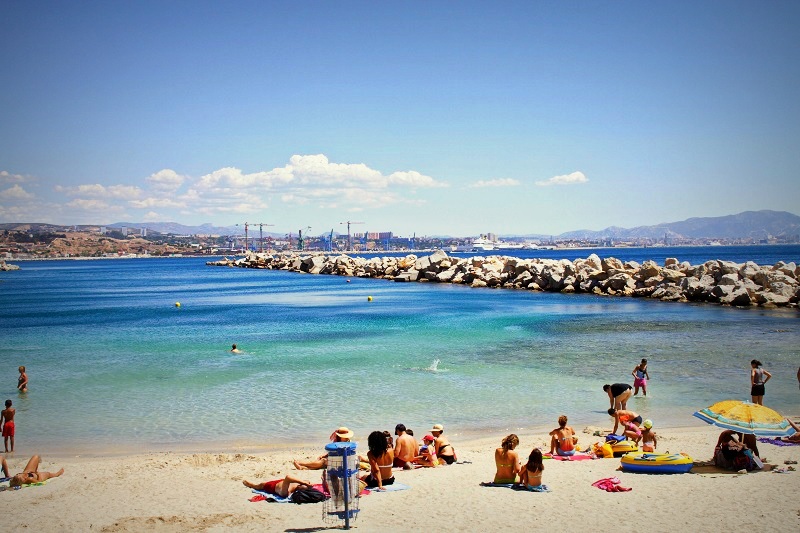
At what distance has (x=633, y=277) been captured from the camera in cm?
4328

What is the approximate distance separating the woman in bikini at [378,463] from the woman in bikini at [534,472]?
184cm

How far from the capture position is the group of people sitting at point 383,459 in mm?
8383

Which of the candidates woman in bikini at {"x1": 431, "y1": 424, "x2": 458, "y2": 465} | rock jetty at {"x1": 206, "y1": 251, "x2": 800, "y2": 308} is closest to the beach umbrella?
woman in bikini at {"x1": 431, "y1": 424, "x2": 458, "y2": 465}

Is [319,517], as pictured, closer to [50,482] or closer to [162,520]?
[162,520]

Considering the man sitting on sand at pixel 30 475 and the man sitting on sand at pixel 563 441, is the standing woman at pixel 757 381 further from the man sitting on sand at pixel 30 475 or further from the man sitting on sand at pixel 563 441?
the man sitting on sand at pixel 30 475

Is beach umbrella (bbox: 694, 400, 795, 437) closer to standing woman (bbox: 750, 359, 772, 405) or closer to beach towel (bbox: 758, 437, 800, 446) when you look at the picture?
beach towel (bbox: 758, 437, 800, 446)

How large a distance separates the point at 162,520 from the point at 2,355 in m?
18.4

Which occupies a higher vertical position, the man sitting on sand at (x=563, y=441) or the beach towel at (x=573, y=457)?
the man sitting on sand at (x=563, y=441)

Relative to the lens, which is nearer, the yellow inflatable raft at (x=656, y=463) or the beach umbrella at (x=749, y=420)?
the beach umbrella at (x=749, y=420)

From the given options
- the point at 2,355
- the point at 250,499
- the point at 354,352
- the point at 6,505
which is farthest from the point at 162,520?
the point at 2,355

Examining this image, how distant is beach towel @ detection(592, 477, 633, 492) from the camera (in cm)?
818

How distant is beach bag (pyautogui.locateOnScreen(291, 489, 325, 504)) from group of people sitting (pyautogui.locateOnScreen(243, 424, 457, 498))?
100 millimetres

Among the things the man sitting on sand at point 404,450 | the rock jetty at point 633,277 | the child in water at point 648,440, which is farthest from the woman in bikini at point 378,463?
the rock jetty at point 633,277

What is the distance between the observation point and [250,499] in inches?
329
